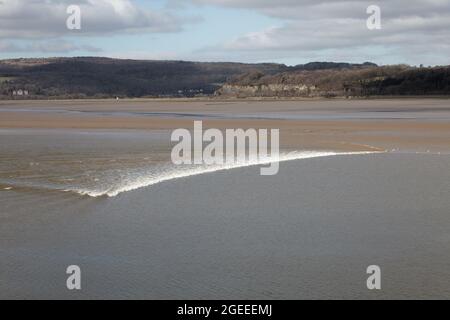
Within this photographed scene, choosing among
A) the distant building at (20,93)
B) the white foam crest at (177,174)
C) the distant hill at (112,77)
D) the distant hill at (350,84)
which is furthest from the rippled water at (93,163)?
the distant building at (20,93)

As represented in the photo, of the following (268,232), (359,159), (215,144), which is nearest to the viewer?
(268,232)

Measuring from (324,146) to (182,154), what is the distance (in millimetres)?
3747

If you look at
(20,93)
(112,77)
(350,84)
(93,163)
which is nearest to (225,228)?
(93,163)

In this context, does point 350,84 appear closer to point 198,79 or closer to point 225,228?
point 198,79

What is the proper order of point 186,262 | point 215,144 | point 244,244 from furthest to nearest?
point 215,144
point 244,244
point 186,262

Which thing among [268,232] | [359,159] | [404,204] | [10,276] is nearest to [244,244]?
[268,232]

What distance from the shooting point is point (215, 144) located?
17.6 m

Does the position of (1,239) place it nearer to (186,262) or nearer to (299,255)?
(186,262)

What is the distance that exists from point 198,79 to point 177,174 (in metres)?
130

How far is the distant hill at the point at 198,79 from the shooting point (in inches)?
3076

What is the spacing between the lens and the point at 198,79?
140 m

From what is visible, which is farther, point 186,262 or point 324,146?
point 324,146

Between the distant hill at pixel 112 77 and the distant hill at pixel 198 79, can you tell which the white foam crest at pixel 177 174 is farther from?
the distant hill at pixel 112 77

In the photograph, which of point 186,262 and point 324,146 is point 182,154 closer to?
point 324,146
